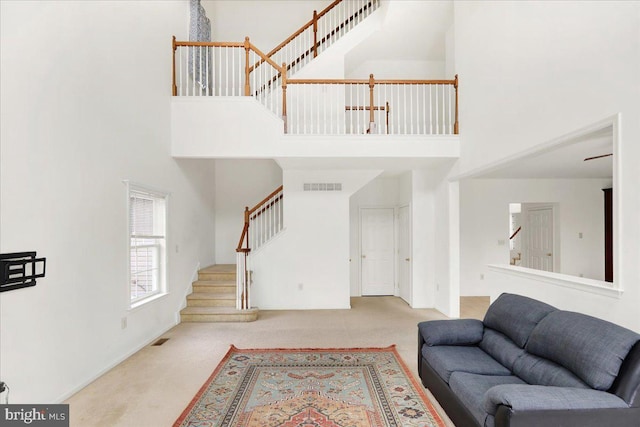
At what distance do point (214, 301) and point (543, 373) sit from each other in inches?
181

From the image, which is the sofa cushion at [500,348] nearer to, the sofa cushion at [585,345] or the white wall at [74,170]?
the sofa cushion at [585,345]

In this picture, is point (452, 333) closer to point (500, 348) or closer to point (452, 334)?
point (452, 334)

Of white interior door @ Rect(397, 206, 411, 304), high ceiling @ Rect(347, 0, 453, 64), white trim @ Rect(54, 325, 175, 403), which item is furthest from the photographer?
white interior door @ Rect(397, 206, 411, 304)

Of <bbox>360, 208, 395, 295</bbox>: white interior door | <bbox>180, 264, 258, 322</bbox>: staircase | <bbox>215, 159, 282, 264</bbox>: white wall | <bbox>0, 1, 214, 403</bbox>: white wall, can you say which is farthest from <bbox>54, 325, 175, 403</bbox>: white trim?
<bbox>360, 208, 395, 295</bbox>: white interior door

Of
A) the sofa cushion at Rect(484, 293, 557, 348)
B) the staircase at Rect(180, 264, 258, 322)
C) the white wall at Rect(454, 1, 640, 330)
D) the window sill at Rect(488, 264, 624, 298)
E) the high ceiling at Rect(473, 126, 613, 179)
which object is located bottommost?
the staircase at Rect(180, 264, 258, 322)

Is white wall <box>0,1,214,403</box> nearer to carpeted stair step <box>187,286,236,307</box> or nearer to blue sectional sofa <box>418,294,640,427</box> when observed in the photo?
carpeted stair step <box>187,286,236,307</box>

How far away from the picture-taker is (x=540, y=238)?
24.6 feet

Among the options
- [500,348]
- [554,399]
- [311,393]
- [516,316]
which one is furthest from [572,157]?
[311,393]

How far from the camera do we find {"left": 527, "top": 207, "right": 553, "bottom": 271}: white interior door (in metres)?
7.16

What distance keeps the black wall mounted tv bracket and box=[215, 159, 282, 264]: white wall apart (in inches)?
182

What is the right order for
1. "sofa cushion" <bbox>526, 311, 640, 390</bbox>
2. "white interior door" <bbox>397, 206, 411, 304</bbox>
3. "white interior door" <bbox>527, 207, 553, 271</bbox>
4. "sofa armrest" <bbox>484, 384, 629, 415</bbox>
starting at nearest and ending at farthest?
"sofa armrest" <bbox>484, 384, 629, 415</bbox>, "sofa cushion" <bbox>526, 311, 640, 390</bbox>, "white interior door" <bbox>397, 206, 411, 304</bbox>, "white interior door" <bbox>527, 207, 553, 271</bbox>

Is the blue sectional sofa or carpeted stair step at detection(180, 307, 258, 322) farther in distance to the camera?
carpeted stair step at detection(180, 307, 258, 322)

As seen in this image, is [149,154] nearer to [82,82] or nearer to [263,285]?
[82,82]

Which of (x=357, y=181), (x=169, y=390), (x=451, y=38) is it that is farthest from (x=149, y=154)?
(x=451, y=38)
